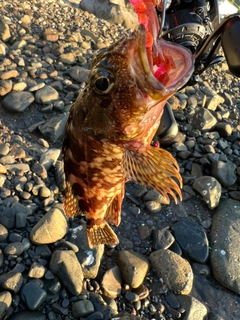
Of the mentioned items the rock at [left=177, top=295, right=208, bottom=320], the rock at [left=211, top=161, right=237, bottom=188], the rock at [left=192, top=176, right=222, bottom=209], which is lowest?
the rock at [left=177, top=295, right=208, bottom=320]

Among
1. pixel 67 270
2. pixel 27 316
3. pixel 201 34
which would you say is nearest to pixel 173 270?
pixel 67 270

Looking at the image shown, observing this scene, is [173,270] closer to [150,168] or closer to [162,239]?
[162,239]

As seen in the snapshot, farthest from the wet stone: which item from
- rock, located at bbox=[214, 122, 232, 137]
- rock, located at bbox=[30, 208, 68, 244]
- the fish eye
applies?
rock, located at bbox=[214, 122, 232, 137]

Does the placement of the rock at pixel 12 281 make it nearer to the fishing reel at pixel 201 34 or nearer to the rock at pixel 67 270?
the rock at pixel 67 270

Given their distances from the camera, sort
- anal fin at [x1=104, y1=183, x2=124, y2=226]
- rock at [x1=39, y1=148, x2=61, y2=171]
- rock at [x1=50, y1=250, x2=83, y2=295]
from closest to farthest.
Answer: anal fin at [x1=104, y1=183, x2=124, y2=226] → rock at [x1=50, y1=250, x2=83, y2=295] → rock at [x1=39, y1=148, x2=61, y2=171]

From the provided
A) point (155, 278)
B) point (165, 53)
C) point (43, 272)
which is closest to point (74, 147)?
point (165, 53)

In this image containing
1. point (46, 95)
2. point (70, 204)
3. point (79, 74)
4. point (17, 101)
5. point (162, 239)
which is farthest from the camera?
point (79, 74)

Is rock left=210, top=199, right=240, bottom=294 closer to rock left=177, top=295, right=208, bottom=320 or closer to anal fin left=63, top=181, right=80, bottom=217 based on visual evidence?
rock left=177, top=295, right=208, bottom=320

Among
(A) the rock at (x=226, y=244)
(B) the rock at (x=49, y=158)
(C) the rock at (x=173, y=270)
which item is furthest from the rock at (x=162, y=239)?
(B) the rock at (x=49, y=158)
